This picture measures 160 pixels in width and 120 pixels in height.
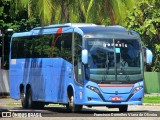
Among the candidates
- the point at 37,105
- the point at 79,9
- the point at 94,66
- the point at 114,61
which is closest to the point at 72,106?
the point at 94,66

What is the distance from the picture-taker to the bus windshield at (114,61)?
23.0 m

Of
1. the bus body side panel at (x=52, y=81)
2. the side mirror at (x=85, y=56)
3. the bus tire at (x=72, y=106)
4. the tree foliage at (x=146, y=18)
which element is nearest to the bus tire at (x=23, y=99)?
the bus body side panel at (x=52, y=81)

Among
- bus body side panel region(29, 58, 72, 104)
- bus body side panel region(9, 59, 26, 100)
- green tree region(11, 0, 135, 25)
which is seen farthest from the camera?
green tree region(11, 0, 135, 25)

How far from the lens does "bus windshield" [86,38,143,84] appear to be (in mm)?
23016

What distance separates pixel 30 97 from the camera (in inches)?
Answer: 1132

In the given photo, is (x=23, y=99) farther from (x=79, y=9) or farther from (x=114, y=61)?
(x=79, y=9)

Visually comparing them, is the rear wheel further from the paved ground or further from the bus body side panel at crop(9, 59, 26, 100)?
the paved ground

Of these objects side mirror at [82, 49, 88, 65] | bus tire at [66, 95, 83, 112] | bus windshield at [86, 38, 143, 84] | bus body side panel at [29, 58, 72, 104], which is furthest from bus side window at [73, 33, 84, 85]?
bus tire at [66, 95, 83, 112]

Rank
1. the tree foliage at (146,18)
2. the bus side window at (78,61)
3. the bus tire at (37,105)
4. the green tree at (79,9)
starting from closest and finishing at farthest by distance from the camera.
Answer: the bus side window at (78,61)
the bus tire at (37,105)
the green tree at (79,9)
the tree foliage at (146,18)

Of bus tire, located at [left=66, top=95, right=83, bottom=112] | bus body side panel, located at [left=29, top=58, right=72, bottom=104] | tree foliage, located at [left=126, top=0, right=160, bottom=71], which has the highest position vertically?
tree foliage, located at [left=126, top=0, right=160, bottom=71]

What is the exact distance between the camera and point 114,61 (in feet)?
76.1

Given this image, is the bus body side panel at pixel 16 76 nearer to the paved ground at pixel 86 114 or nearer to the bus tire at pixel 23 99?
the bus tire at pixel 23 99

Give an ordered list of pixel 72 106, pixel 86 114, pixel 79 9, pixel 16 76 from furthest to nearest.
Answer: pixel 79 9, pixel 16 76, pixel 72 106, pixel 86 114

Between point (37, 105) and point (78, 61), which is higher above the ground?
A: point (78, 61)
